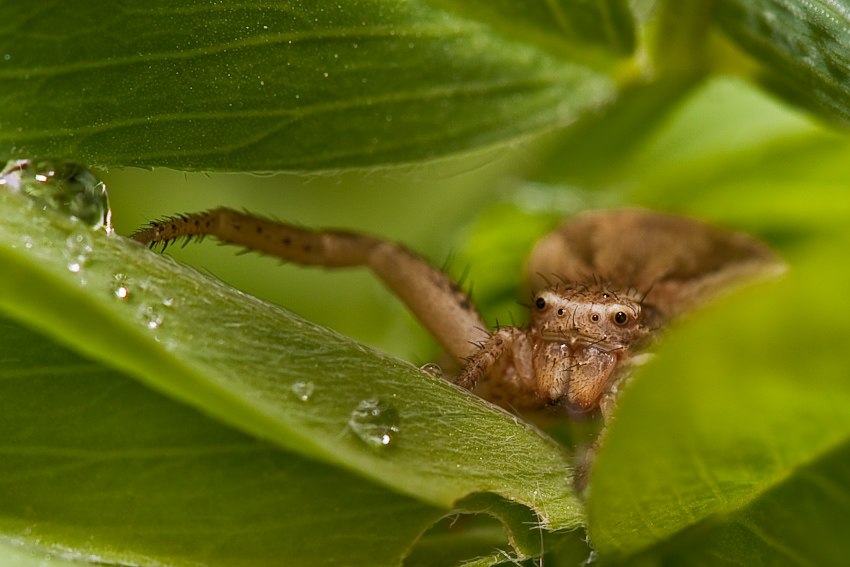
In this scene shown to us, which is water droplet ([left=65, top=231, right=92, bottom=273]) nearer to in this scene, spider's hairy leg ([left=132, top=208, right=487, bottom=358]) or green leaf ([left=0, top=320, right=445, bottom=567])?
green leaf ([left=0, top=320, right=445, bottom=567])

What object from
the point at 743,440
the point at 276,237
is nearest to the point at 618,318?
the point at 276,237

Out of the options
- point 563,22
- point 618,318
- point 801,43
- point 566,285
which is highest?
point 801,43

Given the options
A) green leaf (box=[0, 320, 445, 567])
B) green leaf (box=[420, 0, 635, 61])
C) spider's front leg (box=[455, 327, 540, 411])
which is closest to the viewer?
green leaf (box=[0, 320, 445, 567])

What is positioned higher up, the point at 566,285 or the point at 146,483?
the point at 146,483

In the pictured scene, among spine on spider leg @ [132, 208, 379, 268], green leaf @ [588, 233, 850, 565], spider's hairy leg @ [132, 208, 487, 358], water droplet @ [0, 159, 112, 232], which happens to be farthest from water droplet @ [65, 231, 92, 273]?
spider's hairy leg @ [132, 208, 487, 358]

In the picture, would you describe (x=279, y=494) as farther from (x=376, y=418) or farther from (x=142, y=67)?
(x=142, y=67)

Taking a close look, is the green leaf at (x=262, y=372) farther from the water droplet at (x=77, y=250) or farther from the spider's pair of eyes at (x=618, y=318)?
the spider's pair of eyes at (x=618, y=318)

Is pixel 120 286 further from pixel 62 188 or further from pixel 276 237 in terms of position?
pixel 276 237

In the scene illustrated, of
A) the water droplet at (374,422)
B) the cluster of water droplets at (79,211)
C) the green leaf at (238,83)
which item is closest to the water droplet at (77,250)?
the cluster of water droplets at (79,211)
